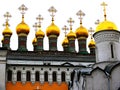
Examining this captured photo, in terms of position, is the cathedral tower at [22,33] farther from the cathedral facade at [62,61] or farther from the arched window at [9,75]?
the arched window at [9,75]

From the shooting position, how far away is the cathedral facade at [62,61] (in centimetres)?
1844

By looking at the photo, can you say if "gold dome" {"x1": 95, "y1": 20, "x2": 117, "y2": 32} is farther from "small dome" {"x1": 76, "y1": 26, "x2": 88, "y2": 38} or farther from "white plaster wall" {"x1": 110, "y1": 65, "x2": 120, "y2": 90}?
"small dome" {"x1": 76, "y1": 26, "x2": 88, "y2": 38}

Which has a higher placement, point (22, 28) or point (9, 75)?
point (22, 28)

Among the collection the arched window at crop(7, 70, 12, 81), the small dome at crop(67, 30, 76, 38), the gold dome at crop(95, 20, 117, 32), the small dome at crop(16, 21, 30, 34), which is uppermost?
the small dome at crop(16, 21, 30, 34)

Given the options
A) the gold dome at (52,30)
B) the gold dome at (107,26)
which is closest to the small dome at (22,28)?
the gold dome at (52,30)

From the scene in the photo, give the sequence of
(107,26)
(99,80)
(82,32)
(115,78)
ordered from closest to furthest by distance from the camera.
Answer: (99,80), (115,78), (107,26), (82,32)

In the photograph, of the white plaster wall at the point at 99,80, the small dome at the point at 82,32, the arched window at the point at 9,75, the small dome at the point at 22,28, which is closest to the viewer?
the white plaster wall at the point at 99,80

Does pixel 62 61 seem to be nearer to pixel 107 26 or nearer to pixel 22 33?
pixel 22 33

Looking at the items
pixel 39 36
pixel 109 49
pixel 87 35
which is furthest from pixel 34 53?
pixel 109 49

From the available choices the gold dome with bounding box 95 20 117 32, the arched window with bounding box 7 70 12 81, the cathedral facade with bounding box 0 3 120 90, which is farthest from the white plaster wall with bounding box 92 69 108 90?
the arched window with bounding box 7 70 12 81

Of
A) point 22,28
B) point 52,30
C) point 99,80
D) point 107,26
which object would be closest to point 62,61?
point 52,30

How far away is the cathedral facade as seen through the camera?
18.4 metres

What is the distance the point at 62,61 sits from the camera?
29.4 metres

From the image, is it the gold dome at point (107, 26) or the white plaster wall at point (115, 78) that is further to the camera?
the gold dome at point (107, 26)
